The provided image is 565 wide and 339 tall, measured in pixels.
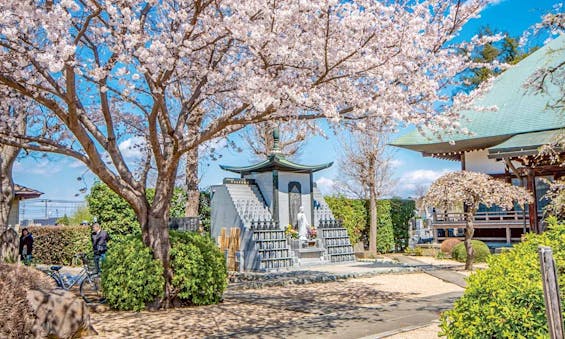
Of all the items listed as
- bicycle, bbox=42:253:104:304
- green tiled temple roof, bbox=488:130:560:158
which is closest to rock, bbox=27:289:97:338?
bicycle, bbox=42:253:104:304

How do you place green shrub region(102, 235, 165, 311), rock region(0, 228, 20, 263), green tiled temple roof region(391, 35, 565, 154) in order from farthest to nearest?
green tiled temple roof region(391, 35, 565, 154)
rock region(0, 228, 20, 263)
green shrub region(102, 235, 165, 311)

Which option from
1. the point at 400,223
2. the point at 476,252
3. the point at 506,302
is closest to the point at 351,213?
the point at 400,223

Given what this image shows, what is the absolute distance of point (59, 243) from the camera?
2302 centimetres

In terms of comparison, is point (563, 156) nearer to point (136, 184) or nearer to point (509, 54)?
point (136, 184)

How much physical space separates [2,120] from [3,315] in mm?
6952

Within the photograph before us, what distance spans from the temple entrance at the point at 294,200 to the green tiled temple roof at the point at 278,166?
701 millimetres

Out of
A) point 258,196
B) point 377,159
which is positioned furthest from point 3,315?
point 377,159

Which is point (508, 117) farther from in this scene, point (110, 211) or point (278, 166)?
point (110, 211)

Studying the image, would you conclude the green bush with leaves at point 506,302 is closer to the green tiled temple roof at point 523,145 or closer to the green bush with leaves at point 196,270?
the green bush with leaves at point 196,270

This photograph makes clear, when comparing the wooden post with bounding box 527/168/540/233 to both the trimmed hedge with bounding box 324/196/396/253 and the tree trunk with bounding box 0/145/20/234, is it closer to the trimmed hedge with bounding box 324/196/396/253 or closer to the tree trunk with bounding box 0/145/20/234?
the trimmed hedge with bounding box 324/196/396/253

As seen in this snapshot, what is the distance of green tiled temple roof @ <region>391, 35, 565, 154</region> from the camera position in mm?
21281

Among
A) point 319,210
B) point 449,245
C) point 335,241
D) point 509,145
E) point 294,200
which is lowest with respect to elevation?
point 449,245

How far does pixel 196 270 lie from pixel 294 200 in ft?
38.7

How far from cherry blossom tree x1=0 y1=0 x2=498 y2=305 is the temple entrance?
451 inches
